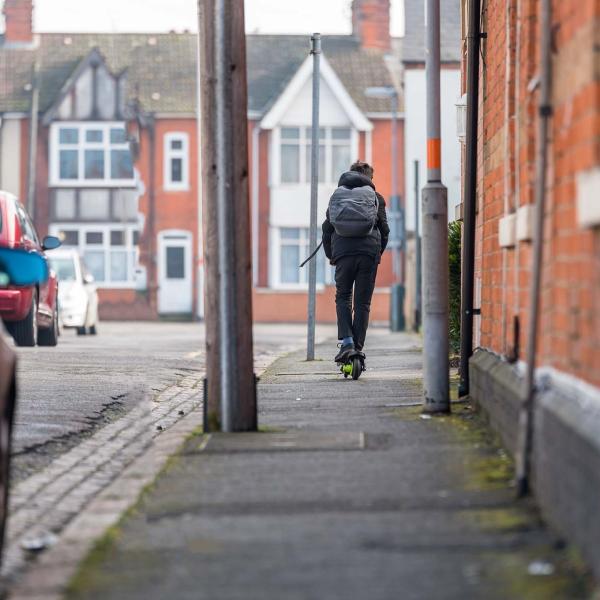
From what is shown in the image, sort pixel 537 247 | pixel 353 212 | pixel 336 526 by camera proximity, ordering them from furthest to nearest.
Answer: pixel 353 212 → pixel 537 247 → pixel 336 526

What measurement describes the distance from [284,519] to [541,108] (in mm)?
1905

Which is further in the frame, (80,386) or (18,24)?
(18,24)

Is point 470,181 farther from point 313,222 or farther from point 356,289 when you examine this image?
point 313,222

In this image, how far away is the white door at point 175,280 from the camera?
4994cm

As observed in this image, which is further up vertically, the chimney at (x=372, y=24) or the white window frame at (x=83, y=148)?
the chimney at (x=372, y=24)

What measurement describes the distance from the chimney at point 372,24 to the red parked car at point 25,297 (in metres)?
33.1

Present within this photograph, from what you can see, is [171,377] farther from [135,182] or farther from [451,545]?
[135,182]

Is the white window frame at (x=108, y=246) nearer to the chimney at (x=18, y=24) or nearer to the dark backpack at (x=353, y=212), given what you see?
the chimney at (x=18, y=24)

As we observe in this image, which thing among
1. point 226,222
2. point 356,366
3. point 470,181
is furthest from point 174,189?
point 226,222

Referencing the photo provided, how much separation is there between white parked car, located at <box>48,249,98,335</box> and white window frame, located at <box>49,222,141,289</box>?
787 inches

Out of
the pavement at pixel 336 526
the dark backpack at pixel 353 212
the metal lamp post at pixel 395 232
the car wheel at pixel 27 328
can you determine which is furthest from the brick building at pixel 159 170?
the pavement at pixel 336 526

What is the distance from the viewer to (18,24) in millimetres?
53125

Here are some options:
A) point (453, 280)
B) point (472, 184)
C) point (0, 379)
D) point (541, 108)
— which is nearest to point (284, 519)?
point (0, 379)

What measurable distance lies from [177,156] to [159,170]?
74 cm
